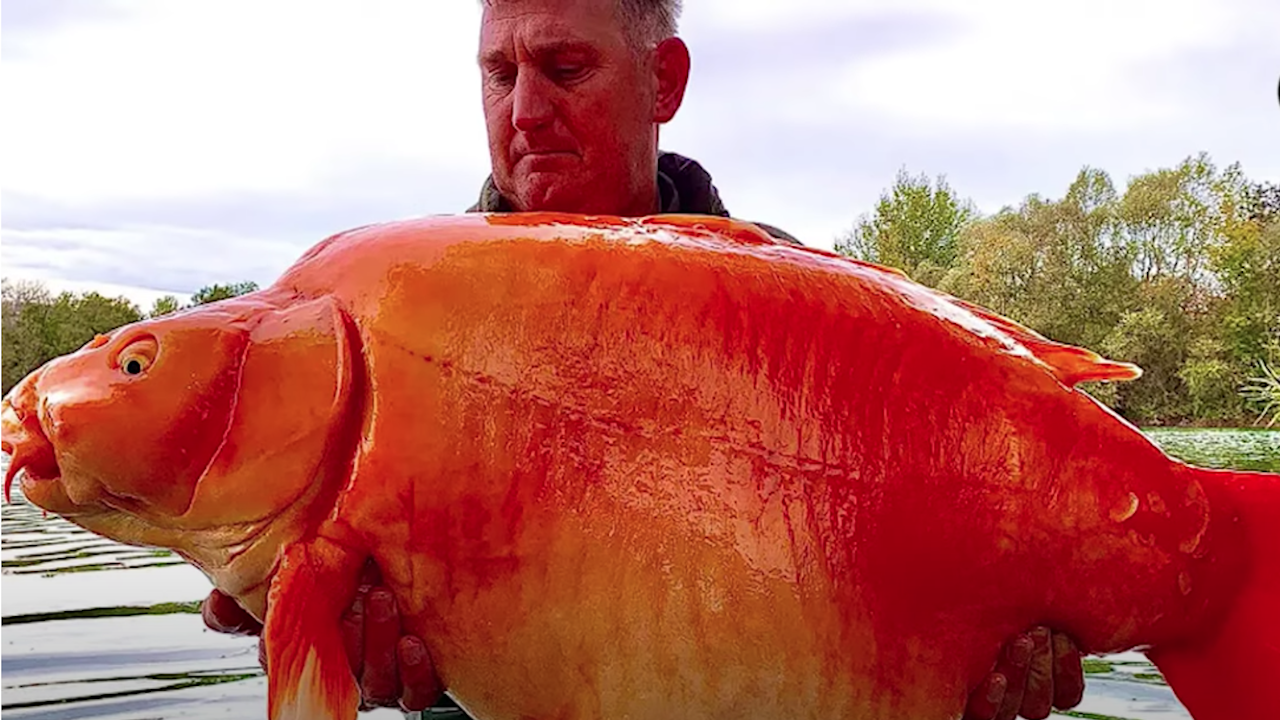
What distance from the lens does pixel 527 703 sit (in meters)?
1.33

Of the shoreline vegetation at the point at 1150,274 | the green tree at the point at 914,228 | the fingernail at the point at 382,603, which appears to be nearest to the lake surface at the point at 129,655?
the fingernail at the point at 382,603

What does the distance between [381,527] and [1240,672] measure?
0.96 m

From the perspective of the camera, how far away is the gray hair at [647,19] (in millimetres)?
Answer: 2279

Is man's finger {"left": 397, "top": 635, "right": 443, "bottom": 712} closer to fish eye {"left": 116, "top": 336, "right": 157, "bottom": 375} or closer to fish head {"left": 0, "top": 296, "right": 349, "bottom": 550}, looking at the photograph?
fish head {"left": 0, "top": 296, "right": 349, "bottom": 550}

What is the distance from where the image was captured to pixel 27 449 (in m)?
1.32

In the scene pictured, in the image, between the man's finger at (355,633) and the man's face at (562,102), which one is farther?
the man's face at (562,102)

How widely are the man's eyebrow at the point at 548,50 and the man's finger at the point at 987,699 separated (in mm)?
1263

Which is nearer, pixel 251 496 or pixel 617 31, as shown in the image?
pixel 251 496

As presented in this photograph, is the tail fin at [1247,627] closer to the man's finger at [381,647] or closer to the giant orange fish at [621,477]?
the giant orange fish at [621,477]

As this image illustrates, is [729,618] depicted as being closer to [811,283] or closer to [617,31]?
[811,283]

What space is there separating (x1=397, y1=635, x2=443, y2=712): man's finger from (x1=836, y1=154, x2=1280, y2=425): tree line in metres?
24.4

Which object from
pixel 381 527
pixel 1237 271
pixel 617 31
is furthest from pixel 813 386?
pixel 1237 271

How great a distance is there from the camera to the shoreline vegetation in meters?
25.6

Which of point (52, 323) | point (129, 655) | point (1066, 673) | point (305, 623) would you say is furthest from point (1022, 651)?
point (52, 323)
